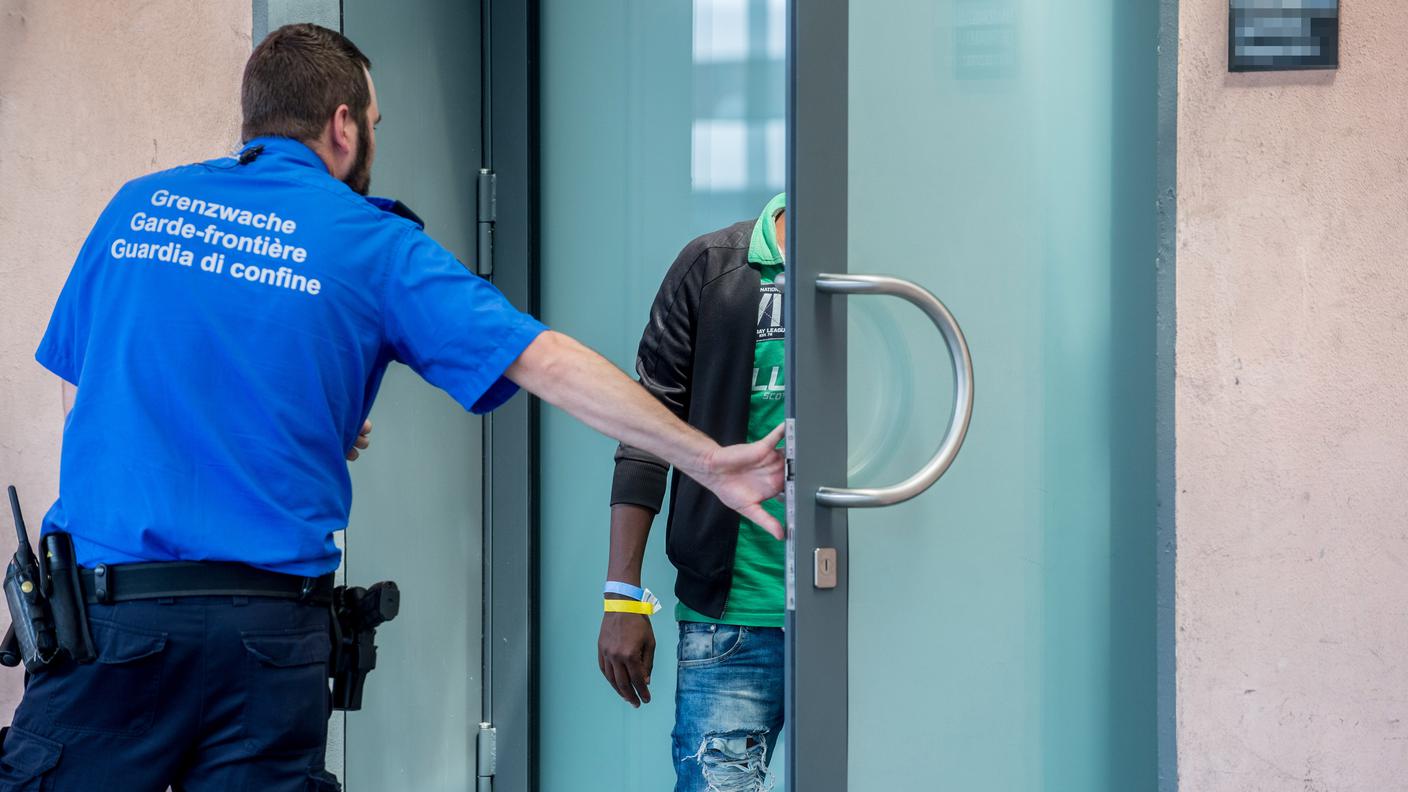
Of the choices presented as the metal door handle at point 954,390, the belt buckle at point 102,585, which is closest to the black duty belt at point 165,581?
the belt buckle at point 102,585

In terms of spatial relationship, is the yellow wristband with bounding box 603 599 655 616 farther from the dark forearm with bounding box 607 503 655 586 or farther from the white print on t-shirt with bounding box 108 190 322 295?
the white print on t-shirt with bounding box 108 190 322 295

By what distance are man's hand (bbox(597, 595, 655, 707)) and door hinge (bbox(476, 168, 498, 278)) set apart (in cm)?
128

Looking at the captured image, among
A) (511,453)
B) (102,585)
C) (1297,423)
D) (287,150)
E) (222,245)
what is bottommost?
(102,585)

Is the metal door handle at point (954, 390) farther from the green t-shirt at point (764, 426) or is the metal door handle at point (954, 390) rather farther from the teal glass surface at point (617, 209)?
the teal glass surface at point (617, 209)

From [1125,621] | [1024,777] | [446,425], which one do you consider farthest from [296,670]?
[446,425]

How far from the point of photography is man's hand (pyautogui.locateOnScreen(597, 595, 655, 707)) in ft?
7.22

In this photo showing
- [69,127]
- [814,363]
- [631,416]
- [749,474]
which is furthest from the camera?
[69,127]

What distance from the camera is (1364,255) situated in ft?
6.61

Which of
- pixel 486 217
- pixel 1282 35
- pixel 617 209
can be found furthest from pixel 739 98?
pixel 1282 35

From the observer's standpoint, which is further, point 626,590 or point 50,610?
point 626,590

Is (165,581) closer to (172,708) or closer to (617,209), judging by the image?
(172,708)

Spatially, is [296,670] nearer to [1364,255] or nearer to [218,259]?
[218,259]

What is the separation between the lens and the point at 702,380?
2.18 metres

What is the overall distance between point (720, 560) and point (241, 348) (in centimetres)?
81
